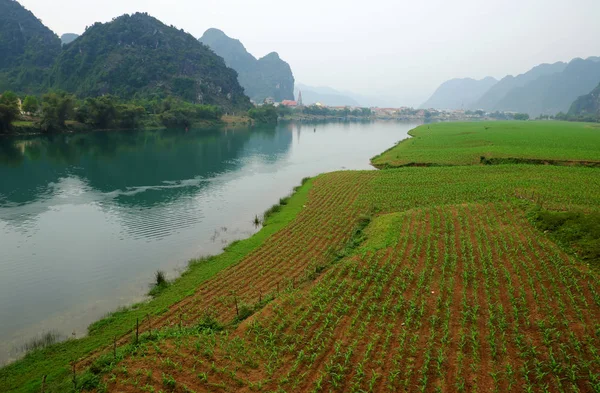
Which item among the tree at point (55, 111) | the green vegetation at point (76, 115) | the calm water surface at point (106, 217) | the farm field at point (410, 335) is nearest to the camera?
the farm field at point (410, 335)

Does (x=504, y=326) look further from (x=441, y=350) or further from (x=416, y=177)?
(x=416, y=177)

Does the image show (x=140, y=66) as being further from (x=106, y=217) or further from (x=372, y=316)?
(x=372, y=316)

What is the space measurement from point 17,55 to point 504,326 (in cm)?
23494

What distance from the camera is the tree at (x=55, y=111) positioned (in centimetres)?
8150

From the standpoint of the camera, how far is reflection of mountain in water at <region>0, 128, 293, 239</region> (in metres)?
32.9

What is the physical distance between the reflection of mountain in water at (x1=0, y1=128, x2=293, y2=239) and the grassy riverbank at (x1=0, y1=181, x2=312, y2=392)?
8311 millimetres

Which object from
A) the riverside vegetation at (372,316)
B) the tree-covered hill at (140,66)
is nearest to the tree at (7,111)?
the tree-covered hill at (140,66)

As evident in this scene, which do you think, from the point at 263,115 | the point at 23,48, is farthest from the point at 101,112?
the point at 23,48

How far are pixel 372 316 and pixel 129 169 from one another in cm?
4617

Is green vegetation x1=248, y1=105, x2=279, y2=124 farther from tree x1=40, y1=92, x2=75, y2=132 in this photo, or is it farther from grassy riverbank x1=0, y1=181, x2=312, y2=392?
grassy riverbank x1=0, y1=181, x2=312, y2=392

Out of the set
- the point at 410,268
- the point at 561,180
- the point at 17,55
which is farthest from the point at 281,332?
the point at 17,55

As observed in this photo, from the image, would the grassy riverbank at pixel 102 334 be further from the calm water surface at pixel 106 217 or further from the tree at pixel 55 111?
the tree at pixel 55 111

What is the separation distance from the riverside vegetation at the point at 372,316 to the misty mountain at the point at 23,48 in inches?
7260

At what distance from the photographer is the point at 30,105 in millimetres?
85375
